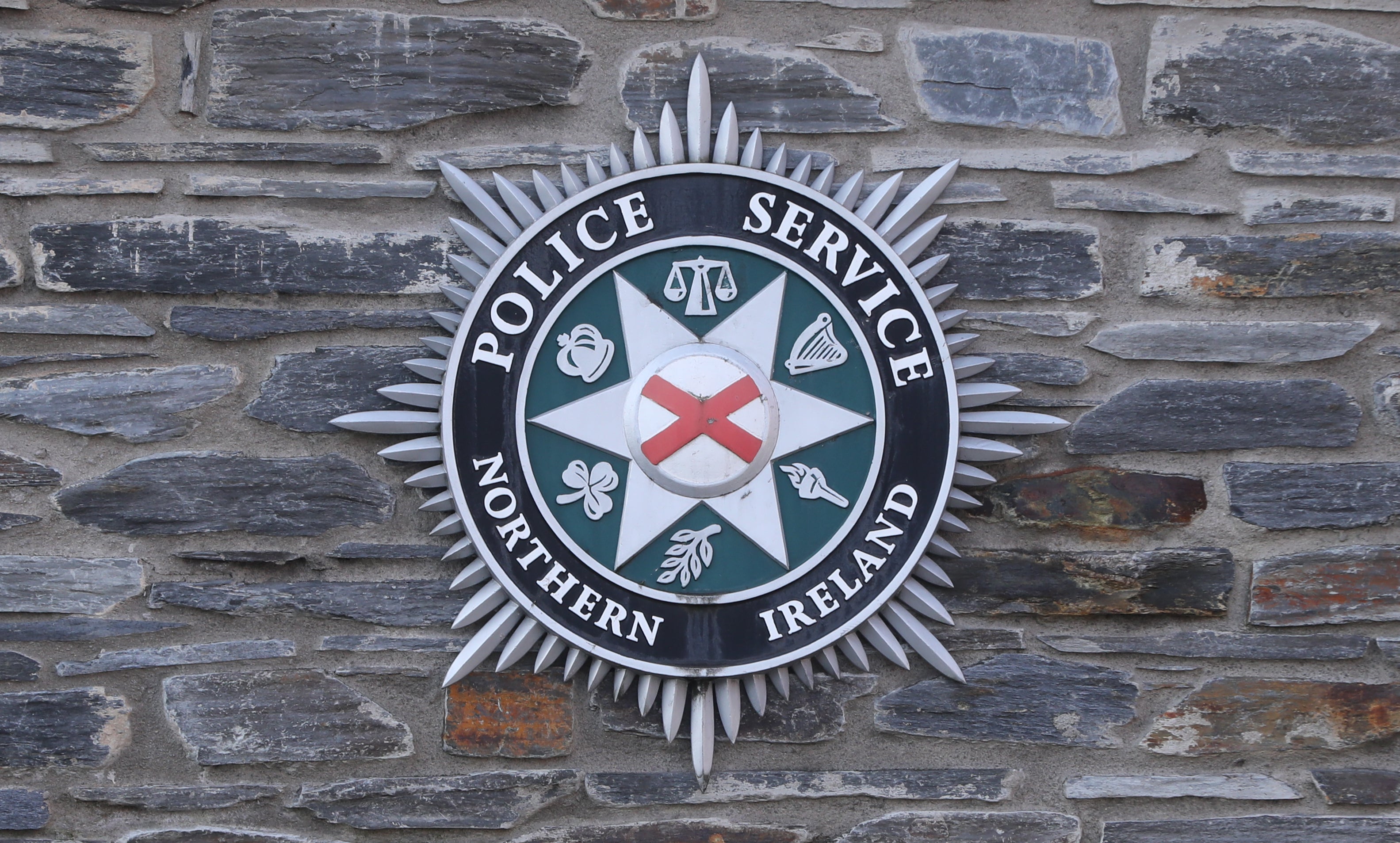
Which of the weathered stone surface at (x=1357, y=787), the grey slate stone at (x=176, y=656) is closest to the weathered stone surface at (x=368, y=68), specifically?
the grey slate stone at (x=176, y=656)

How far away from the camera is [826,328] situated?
1755 millimetres

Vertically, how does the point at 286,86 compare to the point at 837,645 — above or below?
above

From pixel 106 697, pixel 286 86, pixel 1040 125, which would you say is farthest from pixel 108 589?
pixel 1040 125

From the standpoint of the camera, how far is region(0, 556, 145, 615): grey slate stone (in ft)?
5.74

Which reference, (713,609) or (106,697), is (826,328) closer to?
(713,609)

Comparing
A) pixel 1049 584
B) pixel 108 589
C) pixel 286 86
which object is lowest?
pixel 108 589

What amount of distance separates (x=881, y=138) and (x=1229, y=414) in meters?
0.73

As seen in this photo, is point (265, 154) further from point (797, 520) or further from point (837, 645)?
point (837, 645)

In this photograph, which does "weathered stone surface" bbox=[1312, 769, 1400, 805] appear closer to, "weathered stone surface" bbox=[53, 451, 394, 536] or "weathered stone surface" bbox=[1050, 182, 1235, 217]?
"weathered stone surface" bbox=[1050, 182, 1235, 217]

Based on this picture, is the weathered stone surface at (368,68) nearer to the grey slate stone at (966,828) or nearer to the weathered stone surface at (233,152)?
the weathered stone surface at (233,152)

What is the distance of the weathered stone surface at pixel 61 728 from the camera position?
5.77 ft

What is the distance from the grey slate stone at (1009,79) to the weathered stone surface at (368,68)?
600 millimetres

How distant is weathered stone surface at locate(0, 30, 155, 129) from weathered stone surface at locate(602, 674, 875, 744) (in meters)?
1.22

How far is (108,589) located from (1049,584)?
151cm
